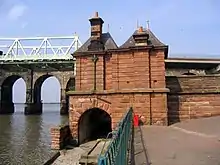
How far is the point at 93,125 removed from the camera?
1788cm

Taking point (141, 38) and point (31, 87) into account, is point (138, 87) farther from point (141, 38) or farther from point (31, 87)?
point (31, 87)

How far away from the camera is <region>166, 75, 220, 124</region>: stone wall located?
43.2ft

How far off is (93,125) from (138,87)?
19.0 ft

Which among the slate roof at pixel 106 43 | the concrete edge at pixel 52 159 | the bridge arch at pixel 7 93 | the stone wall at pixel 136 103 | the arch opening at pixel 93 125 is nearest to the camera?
the concrete edge at pixel 52 159

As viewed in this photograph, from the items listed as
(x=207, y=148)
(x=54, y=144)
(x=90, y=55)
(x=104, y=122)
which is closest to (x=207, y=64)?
(x=104, y=122)

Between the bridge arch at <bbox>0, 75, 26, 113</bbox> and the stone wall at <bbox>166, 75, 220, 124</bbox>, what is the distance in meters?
41.2

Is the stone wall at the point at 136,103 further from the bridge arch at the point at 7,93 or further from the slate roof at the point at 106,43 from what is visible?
the bridge arch at the point at 7,93

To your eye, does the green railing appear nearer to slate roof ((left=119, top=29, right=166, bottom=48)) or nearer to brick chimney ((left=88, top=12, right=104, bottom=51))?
slate roof ((left=119, top=29, right=166, bottom=48))

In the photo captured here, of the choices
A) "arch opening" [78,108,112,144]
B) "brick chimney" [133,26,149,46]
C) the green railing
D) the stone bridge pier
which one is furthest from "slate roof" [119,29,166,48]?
the stone bridge pier

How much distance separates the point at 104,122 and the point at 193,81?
24.7 feet

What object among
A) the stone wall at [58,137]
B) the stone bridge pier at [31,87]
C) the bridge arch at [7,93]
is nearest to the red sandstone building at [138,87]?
the stone wall at [58,137]

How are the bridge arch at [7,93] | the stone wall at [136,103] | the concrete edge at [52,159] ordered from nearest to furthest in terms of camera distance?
the concrete edge at [52,159] < the stone wall at [136,103] < the bridge arch at [7,93]

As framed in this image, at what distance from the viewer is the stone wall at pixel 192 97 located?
13180 mm

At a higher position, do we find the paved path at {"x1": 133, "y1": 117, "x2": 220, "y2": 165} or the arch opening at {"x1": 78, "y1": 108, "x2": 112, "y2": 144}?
the paved path at {"x1": 133, "y1": 117, "x2": 220, "y2": 165}
